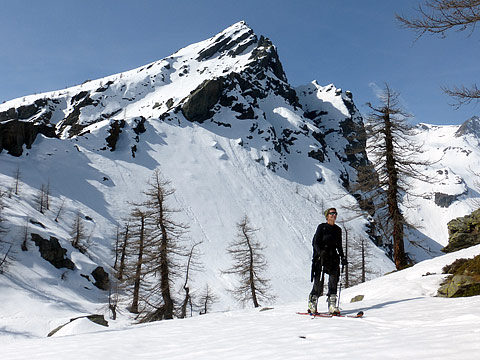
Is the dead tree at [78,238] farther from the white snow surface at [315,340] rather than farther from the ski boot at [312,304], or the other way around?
the ski boot at [312,304]

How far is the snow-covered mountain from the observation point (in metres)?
32.6

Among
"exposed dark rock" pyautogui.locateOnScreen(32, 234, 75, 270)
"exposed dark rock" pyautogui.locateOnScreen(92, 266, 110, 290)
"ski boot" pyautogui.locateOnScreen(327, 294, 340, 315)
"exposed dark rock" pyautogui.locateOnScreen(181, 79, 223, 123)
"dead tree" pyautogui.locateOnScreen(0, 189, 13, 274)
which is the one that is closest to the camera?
"ski boot" pyautogui.locateOnScreen(327, 294, 340, 315)

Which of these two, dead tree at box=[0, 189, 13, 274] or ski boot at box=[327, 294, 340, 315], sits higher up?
dead tree at box=[0, 189, 13, 274]

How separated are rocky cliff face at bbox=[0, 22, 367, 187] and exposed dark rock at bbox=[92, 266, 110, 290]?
41.1 m

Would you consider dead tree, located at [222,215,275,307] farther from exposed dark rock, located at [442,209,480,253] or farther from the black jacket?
the black jacket

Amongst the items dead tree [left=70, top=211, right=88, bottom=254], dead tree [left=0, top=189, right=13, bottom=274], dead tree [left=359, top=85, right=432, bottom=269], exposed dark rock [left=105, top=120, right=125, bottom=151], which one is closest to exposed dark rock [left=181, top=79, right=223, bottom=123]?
exposed dark rock [left=105, top=120, right=125, bottom=151]

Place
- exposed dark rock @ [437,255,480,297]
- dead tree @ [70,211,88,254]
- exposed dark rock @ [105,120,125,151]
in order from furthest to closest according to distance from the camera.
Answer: exposed dark rock @ [105,120,125,151]
dead tree @ [70,211,88,254]
exposed dark rock @ [437,255,480,297]

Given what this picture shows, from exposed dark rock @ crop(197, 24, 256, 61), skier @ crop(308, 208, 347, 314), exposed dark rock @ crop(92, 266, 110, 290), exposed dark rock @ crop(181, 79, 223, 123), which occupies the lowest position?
skier @ crop(308, 208, 347, 314)

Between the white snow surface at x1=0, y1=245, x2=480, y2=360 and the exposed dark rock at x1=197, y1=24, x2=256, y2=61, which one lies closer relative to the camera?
the white snow surface at x1=0, y1=245, x2=480, y2=360

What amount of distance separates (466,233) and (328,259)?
13.8 metres

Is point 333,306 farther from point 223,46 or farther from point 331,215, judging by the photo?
point 223,46

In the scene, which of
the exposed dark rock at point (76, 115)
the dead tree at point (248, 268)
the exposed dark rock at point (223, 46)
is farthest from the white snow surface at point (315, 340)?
the exposed dark rock at point (223, 46)

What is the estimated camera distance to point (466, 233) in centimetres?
1605

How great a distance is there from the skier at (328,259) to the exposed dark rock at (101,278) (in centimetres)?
3263
